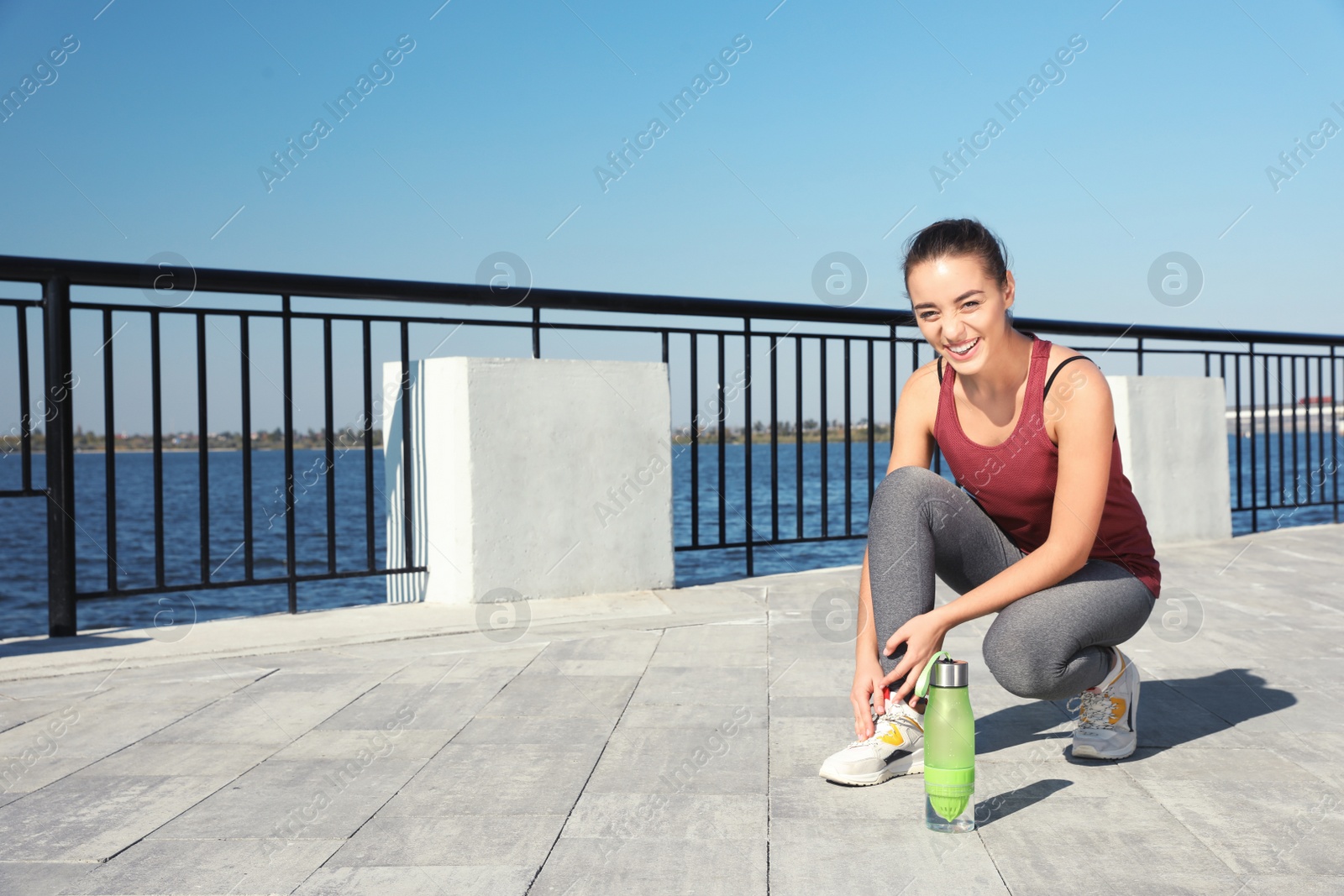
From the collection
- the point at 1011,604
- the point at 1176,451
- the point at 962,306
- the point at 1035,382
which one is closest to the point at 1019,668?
the point at 1011,604

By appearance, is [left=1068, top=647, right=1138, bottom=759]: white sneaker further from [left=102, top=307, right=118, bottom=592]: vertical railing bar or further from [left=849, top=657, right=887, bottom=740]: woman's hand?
[left=102, top=307, right=118, bottom=592]: vertical railing bar

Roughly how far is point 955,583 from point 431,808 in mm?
1343

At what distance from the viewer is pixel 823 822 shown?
190 cm

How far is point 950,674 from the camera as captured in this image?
5.89 ft

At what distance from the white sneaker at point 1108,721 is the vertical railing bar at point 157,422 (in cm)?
323

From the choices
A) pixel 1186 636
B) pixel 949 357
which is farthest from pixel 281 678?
pixel 1186 636

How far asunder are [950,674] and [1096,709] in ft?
2.23

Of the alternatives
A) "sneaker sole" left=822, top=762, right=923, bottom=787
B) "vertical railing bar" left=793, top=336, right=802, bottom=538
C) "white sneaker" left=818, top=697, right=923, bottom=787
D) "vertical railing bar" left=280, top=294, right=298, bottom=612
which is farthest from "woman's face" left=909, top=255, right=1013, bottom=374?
"vertical railing bar" left=793, top=336, right=802, bottom=538

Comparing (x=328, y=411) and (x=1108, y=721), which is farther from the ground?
(x=328, y=411)

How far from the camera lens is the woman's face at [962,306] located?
201cm

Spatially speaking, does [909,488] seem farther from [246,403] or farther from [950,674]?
[246,403]

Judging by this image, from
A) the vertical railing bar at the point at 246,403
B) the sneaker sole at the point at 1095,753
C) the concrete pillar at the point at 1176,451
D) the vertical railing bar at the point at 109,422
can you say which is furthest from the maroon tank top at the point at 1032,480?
the concrete pillar at the point at 1176,451

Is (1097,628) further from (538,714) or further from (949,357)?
(538,714)

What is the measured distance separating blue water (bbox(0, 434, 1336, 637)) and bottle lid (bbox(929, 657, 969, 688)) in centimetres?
320
